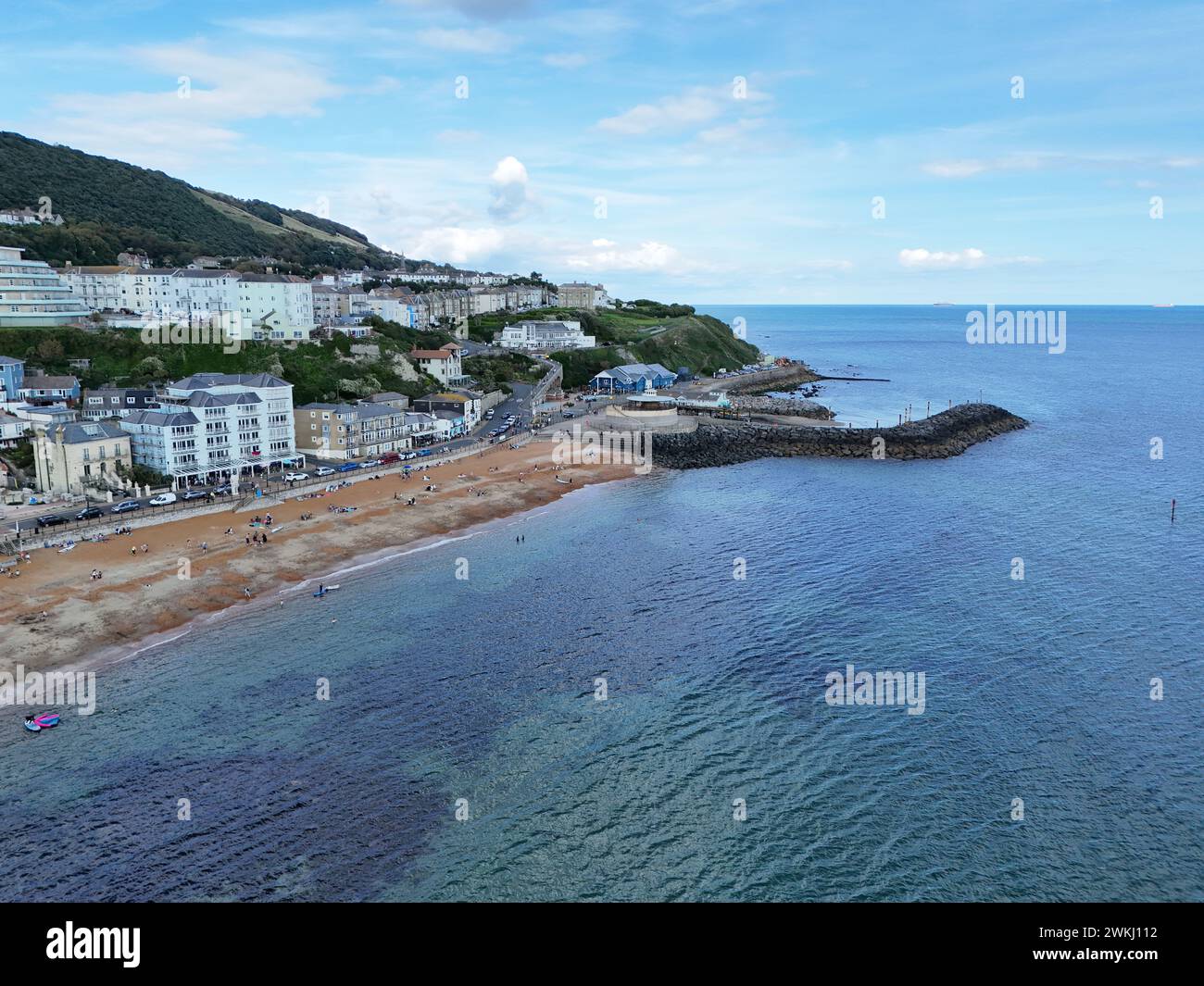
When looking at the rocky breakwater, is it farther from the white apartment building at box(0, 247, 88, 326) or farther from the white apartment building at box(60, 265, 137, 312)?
the white apartment building at box(60, 265, 137, 312)

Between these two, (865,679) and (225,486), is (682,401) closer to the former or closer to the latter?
(225,486)

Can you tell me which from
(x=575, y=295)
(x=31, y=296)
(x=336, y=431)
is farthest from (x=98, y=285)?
(x=575, y=295)

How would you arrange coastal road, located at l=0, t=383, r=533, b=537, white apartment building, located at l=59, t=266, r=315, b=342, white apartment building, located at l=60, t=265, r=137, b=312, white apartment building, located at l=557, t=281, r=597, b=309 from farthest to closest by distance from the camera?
white apartment building, located at l=557, t=281, r=597, b=309, white apartment building, located at l=60, t=265, r=137, b=312, white apartment building, located at l=59, t=266, r=315, b=342, coastal road, located at l=0, t=383, r=533, b=537


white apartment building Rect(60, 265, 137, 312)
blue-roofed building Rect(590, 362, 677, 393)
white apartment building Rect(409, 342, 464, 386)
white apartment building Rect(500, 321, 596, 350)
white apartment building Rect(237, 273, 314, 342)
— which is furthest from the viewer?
white apartment building Rect(500, 321, 596, 350)

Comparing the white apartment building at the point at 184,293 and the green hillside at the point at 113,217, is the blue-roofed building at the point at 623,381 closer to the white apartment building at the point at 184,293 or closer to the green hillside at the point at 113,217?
the white apartment building at the point at 184,293

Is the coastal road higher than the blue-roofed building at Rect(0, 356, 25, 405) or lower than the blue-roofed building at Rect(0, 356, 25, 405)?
lower

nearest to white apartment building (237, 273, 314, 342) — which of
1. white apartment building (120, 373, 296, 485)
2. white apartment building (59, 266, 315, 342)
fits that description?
white apartment building (59, 266, 315, 342)
